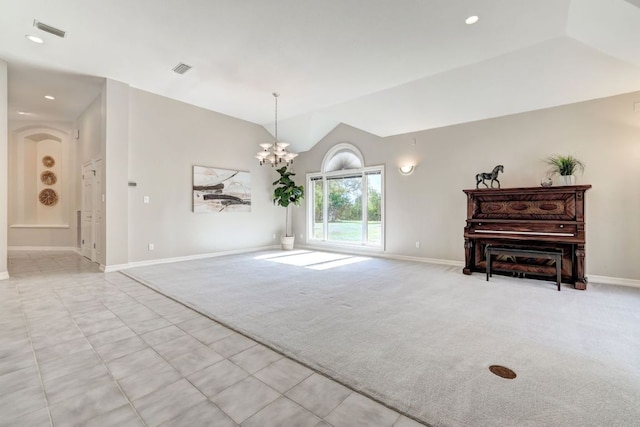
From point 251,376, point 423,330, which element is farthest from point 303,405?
point 423,330

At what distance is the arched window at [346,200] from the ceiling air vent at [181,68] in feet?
12.8

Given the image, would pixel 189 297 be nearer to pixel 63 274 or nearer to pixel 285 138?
pixel 63 274

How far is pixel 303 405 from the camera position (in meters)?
1.60

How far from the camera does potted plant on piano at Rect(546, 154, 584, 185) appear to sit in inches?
173

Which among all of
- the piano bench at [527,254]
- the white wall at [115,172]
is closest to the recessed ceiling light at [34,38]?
the white wall at [115,172]

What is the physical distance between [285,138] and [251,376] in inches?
268

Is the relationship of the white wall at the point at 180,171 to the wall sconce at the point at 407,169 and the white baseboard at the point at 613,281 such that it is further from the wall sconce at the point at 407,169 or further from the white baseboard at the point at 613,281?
the white baseboard at the point at 613,281

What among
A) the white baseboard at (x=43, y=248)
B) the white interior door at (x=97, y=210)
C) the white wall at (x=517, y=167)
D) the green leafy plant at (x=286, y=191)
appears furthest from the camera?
the green leafy plant at (x=286, y=191)

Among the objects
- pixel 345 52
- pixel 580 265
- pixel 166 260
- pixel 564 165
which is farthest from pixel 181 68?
pixel 580 265

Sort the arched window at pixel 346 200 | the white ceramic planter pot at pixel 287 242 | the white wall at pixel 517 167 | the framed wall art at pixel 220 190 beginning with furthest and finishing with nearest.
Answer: the white ceramic planter pot at pixel 287 242 → the arched window at pixel 346 200 → the framed wall art at pixel 220 190 → the white wall at pixel 517 167

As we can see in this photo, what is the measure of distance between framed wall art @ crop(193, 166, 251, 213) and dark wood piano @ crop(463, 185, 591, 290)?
198 inches

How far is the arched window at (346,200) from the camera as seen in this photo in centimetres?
692

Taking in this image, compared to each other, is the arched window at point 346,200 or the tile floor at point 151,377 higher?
the arched window at point 346,200

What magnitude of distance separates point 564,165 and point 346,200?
4336 millimetres
